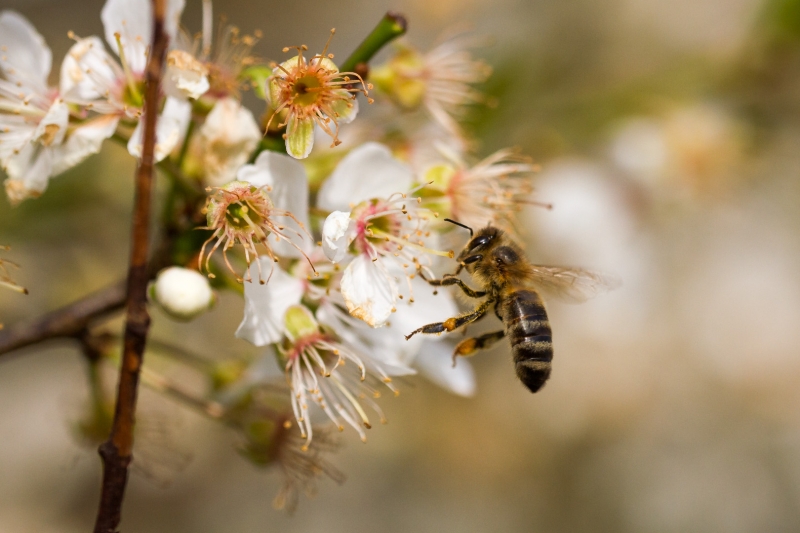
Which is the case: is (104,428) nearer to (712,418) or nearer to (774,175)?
(774,175)

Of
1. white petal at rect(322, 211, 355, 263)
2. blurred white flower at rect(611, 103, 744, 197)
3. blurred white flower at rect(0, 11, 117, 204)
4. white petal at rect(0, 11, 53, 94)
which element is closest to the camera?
white petal at rect(322, 211, 355, 263)

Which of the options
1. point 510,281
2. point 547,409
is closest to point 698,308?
point 547,409

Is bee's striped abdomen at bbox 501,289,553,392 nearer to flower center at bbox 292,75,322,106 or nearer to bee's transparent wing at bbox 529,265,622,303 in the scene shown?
bee's transparent wing at bbox 529,265,622,303

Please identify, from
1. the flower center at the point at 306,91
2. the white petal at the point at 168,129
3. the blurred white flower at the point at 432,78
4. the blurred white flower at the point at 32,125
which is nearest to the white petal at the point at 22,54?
the blurred white flower at the point at 32,125

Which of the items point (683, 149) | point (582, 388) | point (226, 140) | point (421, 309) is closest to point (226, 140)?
point (226, 140)

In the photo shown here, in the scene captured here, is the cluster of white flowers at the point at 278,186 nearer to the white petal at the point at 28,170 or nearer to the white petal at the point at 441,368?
the white petal at the point at 28,170

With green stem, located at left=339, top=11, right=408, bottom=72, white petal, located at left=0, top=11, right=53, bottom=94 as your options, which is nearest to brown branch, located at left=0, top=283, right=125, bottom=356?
white petal, located at left=0, top=11, right=53, bottom=94
